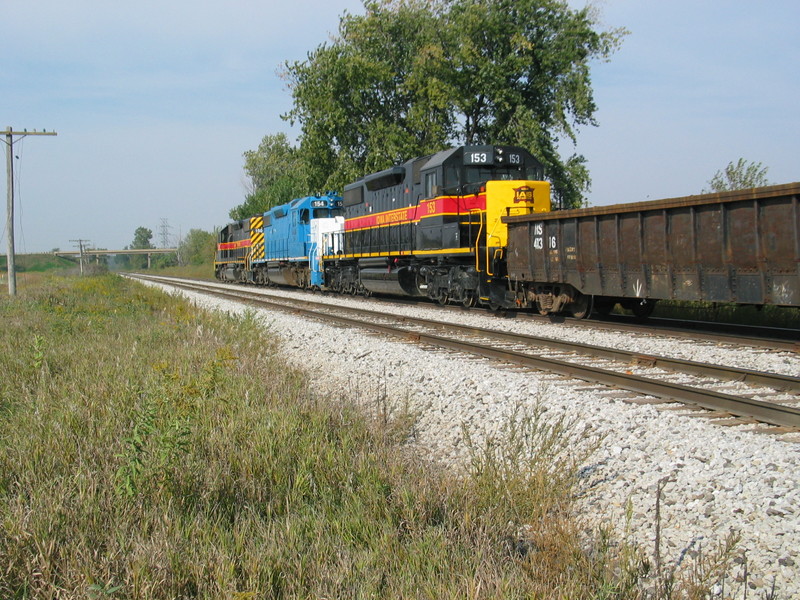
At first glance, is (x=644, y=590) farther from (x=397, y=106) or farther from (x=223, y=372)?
(x=397, y=106)

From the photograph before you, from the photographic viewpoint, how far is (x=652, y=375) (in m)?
7.23

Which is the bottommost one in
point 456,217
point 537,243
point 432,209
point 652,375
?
point 652,375

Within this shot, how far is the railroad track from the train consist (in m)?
1.94

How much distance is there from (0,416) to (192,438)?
1759mm

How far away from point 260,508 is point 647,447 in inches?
111

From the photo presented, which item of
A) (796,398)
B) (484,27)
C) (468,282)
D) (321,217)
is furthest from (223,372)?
(484,27)

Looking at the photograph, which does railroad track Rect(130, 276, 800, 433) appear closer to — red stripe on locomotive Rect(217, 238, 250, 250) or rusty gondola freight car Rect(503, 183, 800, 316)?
rusty gondola freight car Rect(503, 183, 800, 316)

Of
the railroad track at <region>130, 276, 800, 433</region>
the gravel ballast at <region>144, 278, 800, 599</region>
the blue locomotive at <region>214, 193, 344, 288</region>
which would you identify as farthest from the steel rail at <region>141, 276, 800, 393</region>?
the blue locomotive at <region>214, 193, 344, 288</region>

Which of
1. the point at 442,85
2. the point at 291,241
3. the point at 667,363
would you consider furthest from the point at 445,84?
the point at 667,363

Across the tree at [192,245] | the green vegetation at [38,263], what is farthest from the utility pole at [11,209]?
the green vegetation at [38,263]

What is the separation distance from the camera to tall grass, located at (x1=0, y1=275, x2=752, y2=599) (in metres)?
2.66

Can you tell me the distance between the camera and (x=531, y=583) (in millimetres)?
2674

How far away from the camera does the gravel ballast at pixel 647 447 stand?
334 centimetres

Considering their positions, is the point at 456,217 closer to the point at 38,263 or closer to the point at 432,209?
the point at 432,209
